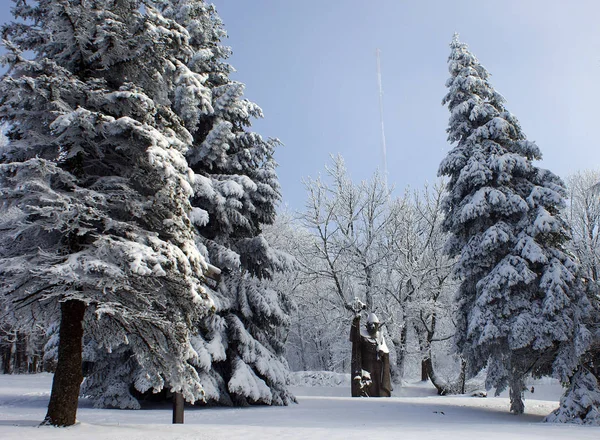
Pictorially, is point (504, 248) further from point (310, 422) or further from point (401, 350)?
point (401, 350)

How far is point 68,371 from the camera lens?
7758mm

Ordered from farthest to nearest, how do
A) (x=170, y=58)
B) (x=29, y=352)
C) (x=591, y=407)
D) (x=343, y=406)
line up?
(x=29, y=352) → (x=343, y=406) → (x=591, y=407) → (x=170, y=58)

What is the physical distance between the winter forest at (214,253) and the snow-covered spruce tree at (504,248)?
0.22 ft

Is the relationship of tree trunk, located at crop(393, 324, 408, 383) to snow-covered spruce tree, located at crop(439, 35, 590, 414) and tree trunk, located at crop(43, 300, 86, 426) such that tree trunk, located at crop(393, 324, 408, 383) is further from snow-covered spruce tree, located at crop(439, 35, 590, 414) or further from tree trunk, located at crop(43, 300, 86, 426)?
tree trunk, located at crop(43, 300, 86, 426)

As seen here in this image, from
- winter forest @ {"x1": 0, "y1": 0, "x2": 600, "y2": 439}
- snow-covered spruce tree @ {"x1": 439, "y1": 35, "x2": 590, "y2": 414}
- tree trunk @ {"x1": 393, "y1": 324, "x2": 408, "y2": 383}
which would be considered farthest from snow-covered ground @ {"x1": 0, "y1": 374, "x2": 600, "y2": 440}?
tree trunk @ {"x1": 393, "y1": 324, "x2": 408, "y2": 383}

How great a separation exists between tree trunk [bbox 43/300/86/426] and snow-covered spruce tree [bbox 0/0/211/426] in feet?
0.06

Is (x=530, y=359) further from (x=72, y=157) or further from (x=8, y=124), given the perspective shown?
(x=8, y=124)

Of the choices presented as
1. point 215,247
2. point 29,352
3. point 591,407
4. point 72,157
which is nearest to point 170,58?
point 72,157

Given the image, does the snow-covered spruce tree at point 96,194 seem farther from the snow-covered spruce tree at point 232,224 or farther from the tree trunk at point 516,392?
the tree trunk at point 516,392

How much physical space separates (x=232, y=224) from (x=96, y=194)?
8.35 metres

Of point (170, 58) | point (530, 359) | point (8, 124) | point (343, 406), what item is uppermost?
point (170, 58)

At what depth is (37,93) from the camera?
7.64 meters

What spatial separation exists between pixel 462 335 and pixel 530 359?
202 centimetres

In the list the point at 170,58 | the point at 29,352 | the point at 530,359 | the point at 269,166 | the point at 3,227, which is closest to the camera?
the point at 3,227
